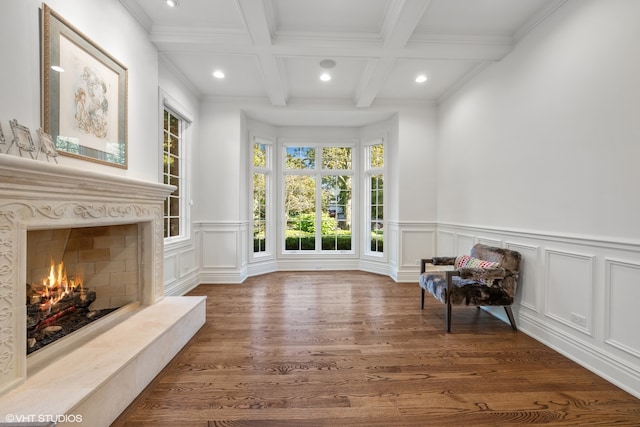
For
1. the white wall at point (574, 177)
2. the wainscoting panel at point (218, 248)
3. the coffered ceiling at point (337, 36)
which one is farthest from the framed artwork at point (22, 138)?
the white wall at point (574, 177)

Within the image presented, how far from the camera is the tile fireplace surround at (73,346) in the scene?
1.31 m

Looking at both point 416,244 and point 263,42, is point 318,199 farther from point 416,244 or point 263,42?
point 263,42

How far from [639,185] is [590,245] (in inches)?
20.3

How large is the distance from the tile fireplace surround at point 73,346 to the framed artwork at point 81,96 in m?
0.36

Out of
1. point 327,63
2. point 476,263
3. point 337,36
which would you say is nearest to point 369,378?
point 476,263

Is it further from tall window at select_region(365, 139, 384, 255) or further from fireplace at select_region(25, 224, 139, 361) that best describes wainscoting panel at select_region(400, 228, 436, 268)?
fireplace at select_region(25, 224, 139, 361)

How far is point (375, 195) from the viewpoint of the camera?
5270 millimetres

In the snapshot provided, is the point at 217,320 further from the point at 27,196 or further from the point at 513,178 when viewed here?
the point at 513,178

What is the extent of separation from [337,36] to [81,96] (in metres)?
2.36

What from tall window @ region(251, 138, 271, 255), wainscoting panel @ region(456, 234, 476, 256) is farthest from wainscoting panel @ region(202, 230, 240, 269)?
wainscoting panel @ region(456, 234, 476, 256)

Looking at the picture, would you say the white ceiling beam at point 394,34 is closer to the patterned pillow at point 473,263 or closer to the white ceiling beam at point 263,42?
the white ceiling beam at point 263,42

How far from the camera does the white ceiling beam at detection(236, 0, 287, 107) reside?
2.35 metres

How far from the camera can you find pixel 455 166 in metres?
3.99

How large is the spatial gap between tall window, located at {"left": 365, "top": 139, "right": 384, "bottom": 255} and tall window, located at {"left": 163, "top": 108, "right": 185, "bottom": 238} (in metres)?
3.24
